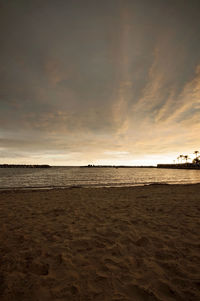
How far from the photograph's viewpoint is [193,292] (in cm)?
260

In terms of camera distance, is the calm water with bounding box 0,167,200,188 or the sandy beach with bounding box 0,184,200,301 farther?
the calm water with bounding box 0,167,200,188

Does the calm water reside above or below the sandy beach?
below

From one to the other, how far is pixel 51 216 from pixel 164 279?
214 inches

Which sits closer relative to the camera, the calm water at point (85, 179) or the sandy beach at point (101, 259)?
the sandy beach at point (101, 259)

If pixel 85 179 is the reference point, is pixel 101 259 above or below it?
above

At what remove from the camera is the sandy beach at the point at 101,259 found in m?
2.65

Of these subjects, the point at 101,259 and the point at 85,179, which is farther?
the point at 85,179

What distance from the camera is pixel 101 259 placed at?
141 inches

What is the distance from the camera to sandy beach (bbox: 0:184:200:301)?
265 cm

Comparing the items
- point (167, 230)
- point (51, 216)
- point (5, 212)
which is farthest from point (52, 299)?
point (5, 212)

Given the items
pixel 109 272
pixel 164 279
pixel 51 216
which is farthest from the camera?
pixel 51 216

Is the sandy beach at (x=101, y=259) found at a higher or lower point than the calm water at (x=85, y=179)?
higher

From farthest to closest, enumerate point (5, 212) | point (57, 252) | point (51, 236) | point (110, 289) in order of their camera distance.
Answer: point (5, 212) < point (51, 236) < point (57, 252) < point (110, 289)

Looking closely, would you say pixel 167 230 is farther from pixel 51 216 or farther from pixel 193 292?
pixel 51 216
